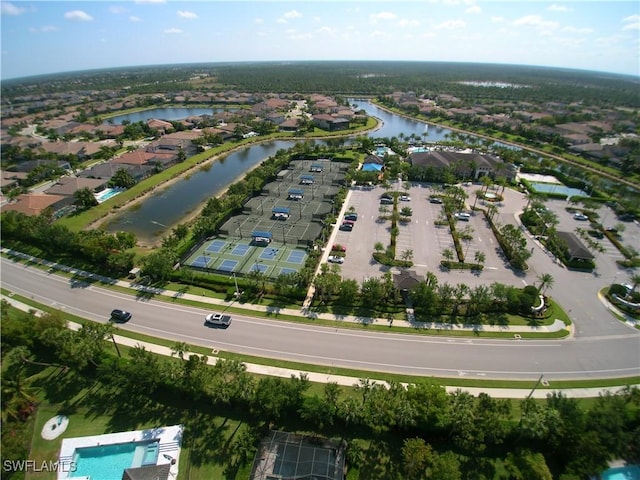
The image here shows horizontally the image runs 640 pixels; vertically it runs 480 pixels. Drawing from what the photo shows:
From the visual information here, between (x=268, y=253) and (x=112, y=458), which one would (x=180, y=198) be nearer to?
(x=268, y=253)

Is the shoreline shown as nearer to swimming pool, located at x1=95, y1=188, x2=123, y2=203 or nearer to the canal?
the canal

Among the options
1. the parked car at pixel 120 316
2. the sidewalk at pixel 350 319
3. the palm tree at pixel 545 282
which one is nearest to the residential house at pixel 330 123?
the palm tree at pixel 545 282

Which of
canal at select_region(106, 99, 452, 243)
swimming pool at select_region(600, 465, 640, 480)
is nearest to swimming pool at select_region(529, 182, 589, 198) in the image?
canal at select_region(106, 99, 452, 243)

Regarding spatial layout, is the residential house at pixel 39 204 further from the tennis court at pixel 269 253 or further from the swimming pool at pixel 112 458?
the swimming pool at pixel 112 458

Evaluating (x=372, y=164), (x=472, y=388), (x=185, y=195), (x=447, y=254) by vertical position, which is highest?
(x=372, y=164)

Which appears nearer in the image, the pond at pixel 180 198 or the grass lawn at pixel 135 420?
the grass lawn at pixel 135 420

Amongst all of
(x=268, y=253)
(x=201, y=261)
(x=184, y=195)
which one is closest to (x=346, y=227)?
(x=268, y=253)
